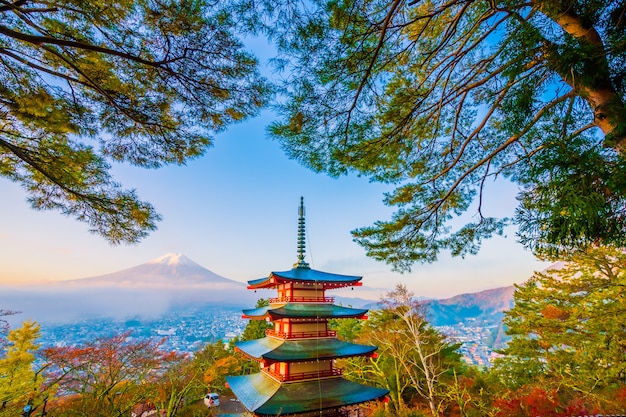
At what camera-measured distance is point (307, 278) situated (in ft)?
26.9

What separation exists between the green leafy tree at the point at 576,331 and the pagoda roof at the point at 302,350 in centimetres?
644

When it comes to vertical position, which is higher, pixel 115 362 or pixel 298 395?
pixel 115 362

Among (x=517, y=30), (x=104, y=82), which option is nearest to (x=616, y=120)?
(x=517, y=30)

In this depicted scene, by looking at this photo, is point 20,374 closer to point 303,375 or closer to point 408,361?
point 303,375

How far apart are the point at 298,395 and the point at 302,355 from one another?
87cm

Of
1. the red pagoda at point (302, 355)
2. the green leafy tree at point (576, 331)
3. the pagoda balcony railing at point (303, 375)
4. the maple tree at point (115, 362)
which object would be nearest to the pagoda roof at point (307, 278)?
the red pagoda at point (302, 355)

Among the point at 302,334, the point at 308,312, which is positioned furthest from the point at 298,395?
the point at 308,312

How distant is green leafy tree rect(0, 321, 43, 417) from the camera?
18.8 feet

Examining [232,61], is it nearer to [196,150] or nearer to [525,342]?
[196,150]

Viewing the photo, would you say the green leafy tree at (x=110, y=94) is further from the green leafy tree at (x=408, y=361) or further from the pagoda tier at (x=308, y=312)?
the green leafy tree at (x=408, y=361)

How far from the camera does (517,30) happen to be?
2.06 m

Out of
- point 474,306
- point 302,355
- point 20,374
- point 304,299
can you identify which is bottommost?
point 474,306

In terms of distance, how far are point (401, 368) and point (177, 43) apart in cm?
1336

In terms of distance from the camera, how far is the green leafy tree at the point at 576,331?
308 inches
